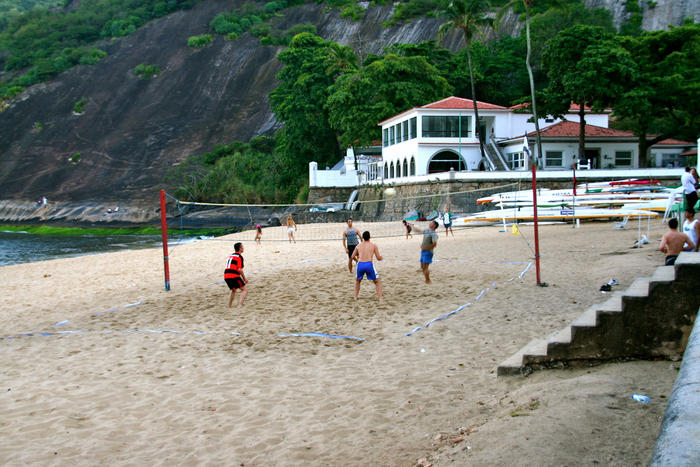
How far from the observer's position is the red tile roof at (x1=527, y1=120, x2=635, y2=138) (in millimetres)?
34469

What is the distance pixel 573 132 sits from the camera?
34.8 metres

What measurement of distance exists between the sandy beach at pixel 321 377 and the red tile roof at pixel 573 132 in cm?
2328

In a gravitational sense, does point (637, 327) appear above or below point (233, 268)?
below

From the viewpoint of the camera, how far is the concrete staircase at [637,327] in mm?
4918

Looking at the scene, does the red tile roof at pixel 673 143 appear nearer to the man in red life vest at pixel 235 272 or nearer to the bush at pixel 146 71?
the man in red life vest at pixel 235 272

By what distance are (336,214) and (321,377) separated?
1266 inches

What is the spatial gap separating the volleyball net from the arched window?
3729 mm

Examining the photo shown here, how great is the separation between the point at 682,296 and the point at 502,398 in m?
1.83

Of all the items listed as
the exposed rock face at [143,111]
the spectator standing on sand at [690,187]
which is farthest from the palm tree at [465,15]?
the exposed rock face at [143,111]

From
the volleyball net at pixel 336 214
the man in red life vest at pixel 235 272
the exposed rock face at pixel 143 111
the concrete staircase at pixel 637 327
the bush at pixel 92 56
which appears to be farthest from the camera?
the bush at pixel 92 56

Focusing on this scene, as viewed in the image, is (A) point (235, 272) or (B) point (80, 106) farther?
(B) point (80, 106)

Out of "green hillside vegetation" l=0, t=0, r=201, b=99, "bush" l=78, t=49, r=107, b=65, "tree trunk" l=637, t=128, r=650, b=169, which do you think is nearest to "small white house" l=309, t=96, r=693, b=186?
"tree trunk" l=637, t=128, r=650, b=169

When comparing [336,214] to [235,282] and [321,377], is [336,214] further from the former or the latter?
[321,377]

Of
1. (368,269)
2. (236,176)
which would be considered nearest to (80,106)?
(236,176)
